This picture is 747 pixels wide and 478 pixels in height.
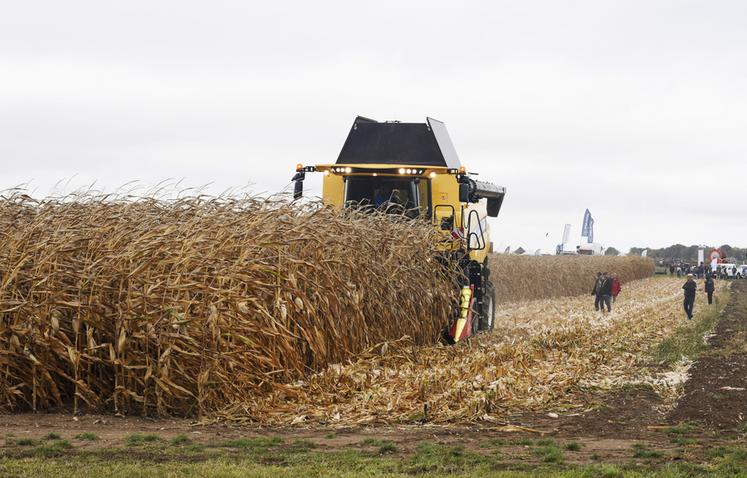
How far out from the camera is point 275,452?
8758 millimetres

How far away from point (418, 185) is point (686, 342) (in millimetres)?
6928

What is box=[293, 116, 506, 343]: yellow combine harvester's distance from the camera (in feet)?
61.0

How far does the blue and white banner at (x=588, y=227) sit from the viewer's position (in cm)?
8575

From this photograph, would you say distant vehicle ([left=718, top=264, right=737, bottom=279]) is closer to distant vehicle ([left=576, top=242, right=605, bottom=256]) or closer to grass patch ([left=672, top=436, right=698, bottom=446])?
distant vehicle ([left=576, top=242, right=605, bottom=256])

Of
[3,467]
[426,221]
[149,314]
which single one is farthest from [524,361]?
[3,467]

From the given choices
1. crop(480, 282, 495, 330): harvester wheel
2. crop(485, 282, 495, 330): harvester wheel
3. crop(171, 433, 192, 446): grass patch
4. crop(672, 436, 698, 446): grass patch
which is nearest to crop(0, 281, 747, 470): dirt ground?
crop(672, 436, 698, 446): grass patch

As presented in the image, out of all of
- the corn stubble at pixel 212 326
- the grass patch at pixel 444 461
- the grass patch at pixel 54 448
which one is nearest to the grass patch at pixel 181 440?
the grass patch at pixel 54 448

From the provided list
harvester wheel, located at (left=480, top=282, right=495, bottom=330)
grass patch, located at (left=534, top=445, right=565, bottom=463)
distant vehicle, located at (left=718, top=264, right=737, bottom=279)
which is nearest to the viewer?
grass patch, located at (left=534, top=445, right=565, bottom=463)

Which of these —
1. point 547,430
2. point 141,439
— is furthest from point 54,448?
point 547,430

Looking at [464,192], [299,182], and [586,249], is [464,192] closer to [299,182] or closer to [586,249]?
[299,182]

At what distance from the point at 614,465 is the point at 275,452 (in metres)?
2.69

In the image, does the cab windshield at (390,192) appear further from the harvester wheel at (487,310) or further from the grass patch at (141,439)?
the grass patch at (141,439)

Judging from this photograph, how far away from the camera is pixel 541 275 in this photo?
50219 mm

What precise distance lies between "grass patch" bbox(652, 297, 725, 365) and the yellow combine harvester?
3.34m
